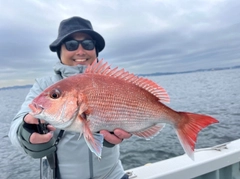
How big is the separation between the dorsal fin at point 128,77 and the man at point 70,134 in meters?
0.45

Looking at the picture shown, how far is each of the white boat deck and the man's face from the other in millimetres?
1738

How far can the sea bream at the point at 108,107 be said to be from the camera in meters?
1.63

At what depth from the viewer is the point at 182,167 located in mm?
3254

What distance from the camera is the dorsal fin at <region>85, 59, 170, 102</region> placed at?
6.07 ft

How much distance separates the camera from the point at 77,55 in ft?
8.26

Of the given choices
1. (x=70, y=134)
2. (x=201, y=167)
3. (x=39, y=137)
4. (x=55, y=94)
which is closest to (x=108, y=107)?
(x=55, y=94)

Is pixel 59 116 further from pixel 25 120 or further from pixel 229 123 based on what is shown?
pixel 229 123

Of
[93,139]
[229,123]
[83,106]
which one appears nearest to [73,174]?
[93,139]

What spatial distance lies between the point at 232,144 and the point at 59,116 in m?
3.52

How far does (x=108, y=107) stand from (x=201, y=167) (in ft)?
7.68

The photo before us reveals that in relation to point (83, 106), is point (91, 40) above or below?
above

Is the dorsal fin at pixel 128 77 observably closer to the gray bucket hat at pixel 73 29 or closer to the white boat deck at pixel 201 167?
the gray bucket hat at pixel 73 29

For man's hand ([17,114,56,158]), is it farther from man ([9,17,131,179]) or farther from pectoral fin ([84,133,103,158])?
pectoral fin ([84,133,103,158])

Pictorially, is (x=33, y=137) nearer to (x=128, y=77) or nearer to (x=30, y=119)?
(x=30, y=119)
